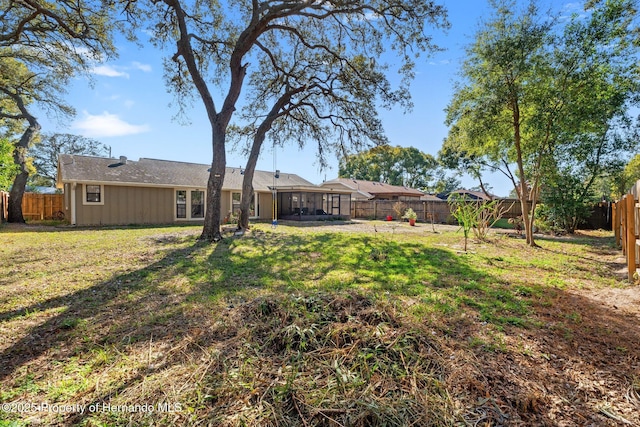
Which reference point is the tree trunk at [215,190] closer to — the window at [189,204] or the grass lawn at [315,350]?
the grass lawn at [315,350]

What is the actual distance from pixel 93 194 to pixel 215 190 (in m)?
7.87

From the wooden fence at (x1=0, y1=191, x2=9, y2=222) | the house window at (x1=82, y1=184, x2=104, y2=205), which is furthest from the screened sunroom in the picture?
the wooden fence at (x1=0, y1=191, x2=9, y2=222)

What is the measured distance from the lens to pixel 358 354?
229 cm

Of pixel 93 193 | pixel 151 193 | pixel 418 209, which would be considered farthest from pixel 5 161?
pixel 418 209

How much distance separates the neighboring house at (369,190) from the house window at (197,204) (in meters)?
13.4

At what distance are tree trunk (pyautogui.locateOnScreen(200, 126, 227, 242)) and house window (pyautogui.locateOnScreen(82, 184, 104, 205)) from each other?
7.44 meters

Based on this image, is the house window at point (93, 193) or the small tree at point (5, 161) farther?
the house window at point (93, 193)

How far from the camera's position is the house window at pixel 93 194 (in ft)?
42.8

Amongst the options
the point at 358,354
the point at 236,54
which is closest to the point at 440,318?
the point at 358,354

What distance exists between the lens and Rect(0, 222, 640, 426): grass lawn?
1830 mm

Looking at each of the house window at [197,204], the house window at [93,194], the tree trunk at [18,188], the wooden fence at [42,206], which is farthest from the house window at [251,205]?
the tree trunk at [18,188]

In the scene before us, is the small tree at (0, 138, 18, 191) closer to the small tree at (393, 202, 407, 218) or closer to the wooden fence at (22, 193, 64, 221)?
the wooden fence at (22, 193, 64, 221)

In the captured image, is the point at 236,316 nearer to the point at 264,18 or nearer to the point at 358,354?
the point at 358,354

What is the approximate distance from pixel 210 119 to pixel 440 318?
878 cm
